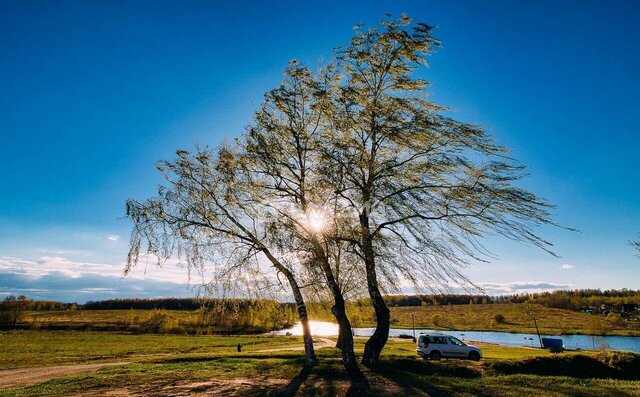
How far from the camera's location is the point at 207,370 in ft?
60.1

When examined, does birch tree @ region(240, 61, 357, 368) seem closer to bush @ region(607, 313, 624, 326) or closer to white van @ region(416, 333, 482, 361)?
white van @ region(416, 333, 482, 361)

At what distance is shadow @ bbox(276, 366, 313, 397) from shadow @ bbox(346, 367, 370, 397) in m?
1.81

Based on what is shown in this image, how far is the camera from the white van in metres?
28.8

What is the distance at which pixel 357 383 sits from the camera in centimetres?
1409

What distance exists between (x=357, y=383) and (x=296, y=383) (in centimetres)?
227

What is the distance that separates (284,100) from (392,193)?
6.77m

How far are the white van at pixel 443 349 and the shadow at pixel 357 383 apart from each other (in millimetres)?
15098

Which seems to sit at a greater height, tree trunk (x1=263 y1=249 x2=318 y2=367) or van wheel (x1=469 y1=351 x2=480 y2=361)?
tree trunk (x1=263 y1=249 x2=318 y2=367)

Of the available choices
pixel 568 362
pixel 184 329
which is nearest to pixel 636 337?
pixel 568 362

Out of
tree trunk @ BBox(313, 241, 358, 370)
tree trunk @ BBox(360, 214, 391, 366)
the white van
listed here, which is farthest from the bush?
tree trunk @ BBox(313, 241, 358, 370)

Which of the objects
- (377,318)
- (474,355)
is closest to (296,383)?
(377,318)

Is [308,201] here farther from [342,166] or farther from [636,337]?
[636,337]

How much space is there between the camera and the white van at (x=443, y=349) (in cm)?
2883

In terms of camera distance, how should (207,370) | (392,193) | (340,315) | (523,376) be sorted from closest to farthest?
(392,193) < (523,376) < (340,315) < (207,370)
